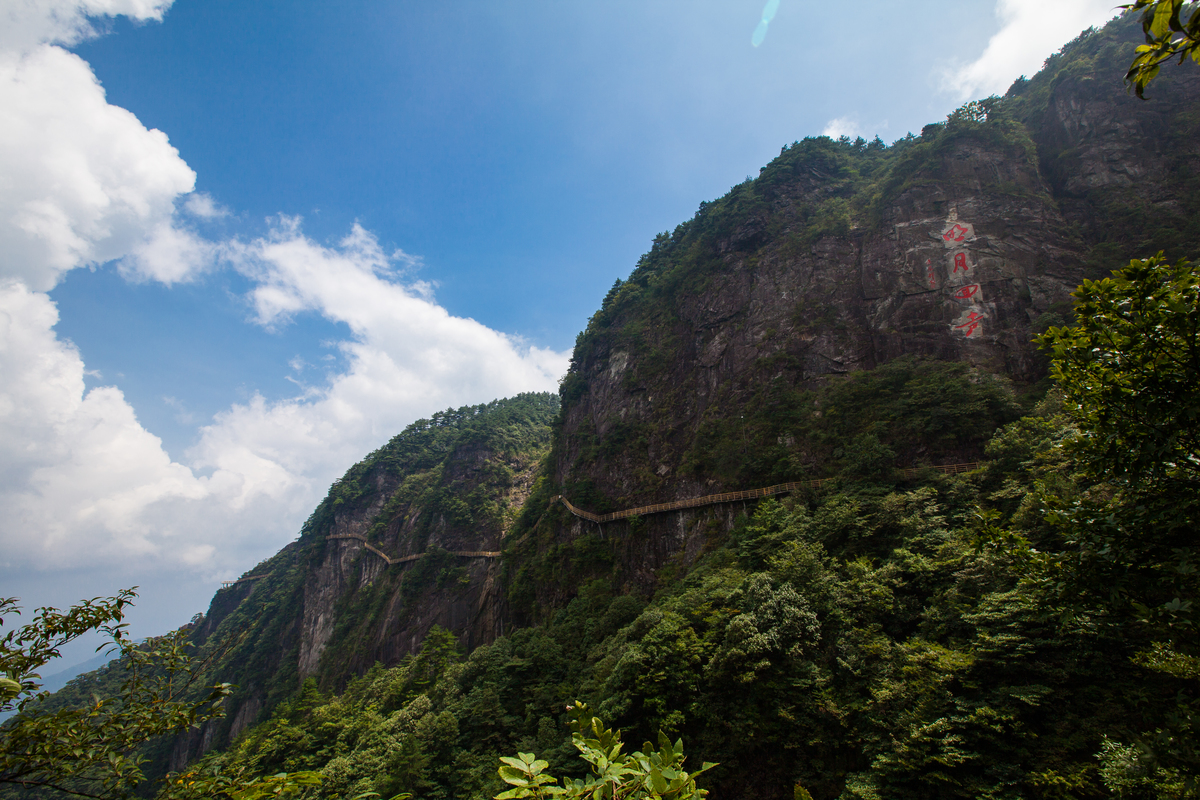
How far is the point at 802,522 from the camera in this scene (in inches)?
658

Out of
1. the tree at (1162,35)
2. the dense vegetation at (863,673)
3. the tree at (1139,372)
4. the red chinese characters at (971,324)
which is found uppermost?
the red chinese characters at (971,324)

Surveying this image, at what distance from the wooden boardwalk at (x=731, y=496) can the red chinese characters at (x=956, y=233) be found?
1469cm

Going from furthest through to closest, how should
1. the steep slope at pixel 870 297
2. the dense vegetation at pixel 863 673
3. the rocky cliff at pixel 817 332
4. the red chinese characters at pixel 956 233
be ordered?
the red chinese characters at pixel 956 233 → the rocky cliff at pixel 817 332 → the steep slope at pixel 870 297 → the dense vegetation at pixel 863 673

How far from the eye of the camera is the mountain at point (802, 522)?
8.97m

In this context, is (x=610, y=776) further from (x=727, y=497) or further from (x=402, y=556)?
(x=402, y=556)

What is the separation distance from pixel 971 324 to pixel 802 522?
1490 cm

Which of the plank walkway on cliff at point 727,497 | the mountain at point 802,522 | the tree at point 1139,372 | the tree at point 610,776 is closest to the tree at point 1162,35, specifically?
the tree at point 1139,372

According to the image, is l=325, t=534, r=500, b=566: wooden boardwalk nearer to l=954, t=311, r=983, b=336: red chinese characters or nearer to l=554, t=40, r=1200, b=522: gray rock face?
l=554, t=40, r=1200, b=522: gray rock face

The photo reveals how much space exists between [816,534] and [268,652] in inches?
2332

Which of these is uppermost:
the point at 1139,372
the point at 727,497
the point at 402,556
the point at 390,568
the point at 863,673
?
the point at 727,497

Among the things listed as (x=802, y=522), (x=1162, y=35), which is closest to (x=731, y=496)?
(x=802, y=522)

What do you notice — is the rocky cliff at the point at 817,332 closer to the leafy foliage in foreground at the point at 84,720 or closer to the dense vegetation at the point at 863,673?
the dense vegetation at the point at 863,673

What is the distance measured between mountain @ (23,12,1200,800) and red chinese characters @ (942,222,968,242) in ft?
0.59

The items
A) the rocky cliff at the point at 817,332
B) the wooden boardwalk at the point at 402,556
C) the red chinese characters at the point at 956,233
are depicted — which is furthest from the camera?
the wooden boardwalk at the point at 402,556
